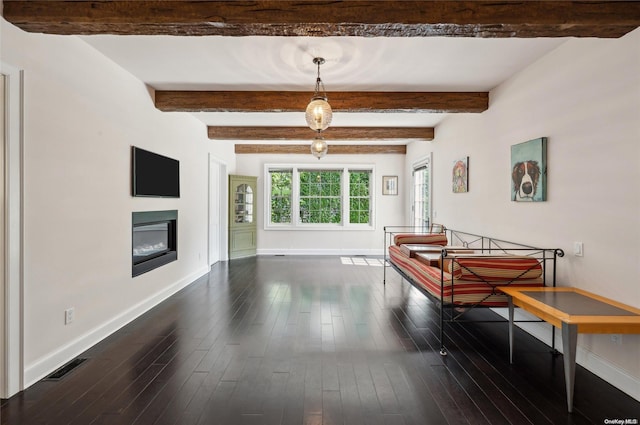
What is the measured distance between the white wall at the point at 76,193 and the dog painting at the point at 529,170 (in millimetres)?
4132

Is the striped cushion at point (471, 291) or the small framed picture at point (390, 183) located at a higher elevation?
the small framed picture at point (390, 183)

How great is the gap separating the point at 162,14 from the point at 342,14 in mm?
1205

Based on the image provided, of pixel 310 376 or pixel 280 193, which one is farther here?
pixel 280 193

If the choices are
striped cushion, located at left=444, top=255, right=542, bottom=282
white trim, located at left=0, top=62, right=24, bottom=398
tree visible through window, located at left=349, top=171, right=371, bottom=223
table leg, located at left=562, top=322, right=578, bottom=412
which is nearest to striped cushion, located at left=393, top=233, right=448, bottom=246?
striped cushion, located at left=444, top=255, right=542, bottom=282

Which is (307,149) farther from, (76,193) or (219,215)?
(76,193)

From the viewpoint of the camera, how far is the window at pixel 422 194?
22.3ft

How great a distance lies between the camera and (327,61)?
3.35 metres

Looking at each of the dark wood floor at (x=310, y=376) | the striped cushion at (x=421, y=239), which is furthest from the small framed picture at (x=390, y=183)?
the dark wood floor at (x=310, y=376)

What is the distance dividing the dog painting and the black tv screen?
4.10 meters

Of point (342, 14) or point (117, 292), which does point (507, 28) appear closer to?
point (342, 14)

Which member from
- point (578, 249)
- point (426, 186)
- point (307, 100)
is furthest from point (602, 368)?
point (426, 186)

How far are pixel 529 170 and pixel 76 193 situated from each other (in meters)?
4.17

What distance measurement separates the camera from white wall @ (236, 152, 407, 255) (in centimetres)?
848

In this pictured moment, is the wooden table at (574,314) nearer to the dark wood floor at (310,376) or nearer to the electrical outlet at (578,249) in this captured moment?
the electrical outlet at (578,249)
